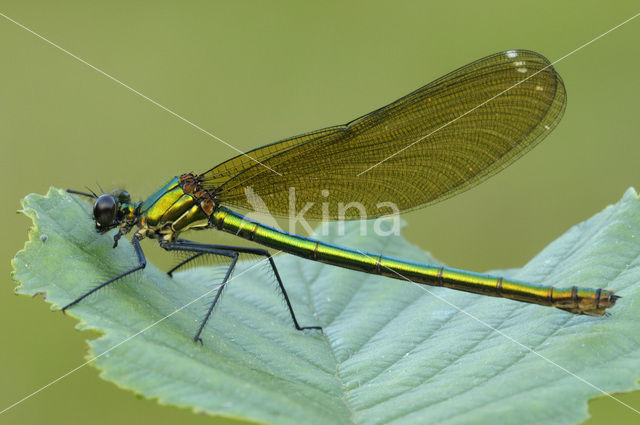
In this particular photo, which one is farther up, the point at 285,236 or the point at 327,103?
the point at 327,103

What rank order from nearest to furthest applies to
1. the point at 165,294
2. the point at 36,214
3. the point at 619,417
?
the point at 36,214, the point at 165,294, the point at 619,417

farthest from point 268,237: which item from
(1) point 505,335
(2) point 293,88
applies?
(2) point 293,88

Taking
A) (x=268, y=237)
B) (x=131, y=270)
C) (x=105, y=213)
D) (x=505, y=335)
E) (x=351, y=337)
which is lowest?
(x=505, y=335)

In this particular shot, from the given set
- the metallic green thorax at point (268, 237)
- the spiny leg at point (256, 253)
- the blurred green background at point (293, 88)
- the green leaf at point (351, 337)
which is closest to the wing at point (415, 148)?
the metallic green thorax at point (268, 237)

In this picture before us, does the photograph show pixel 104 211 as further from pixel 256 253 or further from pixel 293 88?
pixel 293 88

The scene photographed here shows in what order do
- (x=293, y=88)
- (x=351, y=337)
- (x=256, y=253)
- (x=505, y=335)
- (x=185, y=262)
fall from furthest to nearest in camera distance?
1. (x=293, y=88)
2. (x=185, y=262)
3. (x=256, y=253)
4. (x=351, y=337)
5. (x=505, y=335)

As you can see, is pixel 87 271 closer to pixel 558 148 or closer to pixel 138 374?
pixel 138 374

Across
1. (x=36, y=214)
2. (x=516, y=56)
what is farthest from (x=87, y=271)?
(x=516, y=56)

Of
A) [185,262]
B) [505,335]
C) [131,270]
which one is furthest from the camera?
[185,262]
